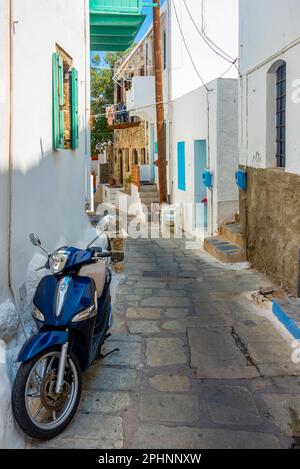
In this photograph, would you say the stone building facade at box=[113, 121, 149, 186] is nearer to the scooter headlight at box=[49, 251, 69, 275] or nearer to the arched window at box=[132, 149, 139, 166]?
the arched window at box=[132, 149, 139, 166]

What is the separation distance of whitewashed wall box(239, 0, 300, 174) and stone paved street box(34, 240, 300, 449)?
2.22 m

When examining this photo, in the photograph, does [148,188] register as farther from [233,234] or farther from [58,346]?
[58,346]

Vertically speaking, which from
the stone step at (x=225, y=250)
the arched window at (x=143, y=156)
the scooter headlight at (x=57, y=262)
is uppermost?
the arched window at (x=143, y=156)

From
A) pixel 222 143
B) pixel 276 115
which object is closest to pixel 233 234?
pixel 222 143

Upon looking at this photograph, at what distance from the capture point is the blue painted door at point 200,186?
12.8 metres

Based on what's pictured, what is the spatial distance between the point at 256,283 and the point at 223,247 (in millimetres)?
2264

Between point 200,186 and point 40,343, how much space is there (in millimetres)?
10330

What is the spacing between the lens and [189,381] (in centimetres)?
400

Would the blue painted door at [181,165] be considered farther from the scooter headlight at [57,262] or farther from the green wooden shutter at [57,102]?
the scooter headlight at [57,262]

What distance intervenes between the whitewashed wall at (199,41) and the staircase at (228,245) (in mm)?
7348

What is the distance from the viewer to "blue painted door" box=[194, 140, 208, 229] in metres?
12.8

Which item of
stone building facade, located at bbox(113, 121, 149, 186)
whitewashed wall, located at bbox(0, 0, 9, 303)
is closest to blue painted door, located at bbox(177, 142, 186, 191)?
stone building facade, located at bbox(113, 121, 149, 186)

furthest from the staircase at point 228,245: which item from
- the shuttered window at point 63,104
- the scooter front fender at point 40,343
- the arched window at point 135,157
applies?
the arched window at point 135,157

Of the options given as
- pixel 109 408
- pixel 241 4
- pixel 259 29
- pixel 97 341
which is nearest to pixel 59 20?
pixel 259 29
